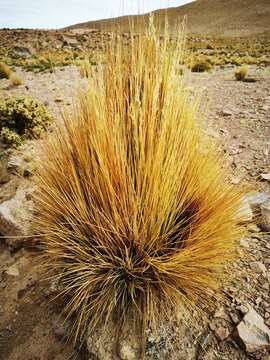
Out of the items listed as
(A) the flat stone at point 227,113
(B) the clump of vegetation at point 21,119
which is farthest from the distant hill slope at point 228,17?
(B) the clump of vegetation at point 21,119

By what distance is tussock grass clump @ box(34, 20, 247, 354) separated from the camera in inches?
49.5

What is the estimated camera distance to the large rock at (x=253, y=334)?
4.17ft

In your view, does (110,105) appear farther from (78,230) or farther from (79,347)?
(79,347)

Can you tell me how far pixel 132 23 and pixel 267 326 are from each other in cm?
150

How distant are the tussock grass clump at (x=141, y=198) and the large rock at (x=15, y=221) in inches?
23.5

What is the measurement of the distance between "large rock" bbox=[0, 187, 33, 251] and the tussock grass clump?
0.60 meters

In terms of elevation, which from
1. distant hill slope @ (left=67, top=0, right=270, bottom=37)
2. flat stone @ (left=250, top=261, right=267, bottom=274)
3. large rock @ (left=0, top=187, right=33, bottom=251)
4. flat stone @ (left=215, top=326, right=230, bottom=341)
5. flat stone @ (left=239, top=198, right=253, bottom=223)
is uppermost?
flat stone @ (left=239, top=198, right=253, bottom=223)

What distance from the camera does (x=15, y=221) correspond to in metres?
2.03

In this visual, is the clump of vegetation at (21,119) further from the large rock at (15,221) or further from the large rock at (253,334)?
the large rock at (253,334)

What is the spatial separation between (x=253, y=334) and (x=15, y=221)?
5.26 ft

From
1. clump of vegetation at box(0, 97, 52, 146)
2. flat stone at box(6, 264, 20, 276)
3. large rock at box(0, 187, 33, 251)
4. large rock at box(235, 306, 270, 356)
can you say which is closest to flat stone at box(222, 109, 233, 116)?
clump of vegetation at box(0, 97, 52, 146)

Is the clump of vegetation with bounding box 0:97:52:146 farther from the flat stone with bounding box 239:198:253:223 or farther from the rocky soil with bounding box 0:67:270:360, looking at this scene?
the flat stone with bounding box 239:198:253:223

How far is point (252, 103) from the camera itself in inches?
174

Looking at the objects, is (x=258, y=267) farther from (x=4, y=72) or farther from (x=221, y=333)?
(x=4, y=72)
